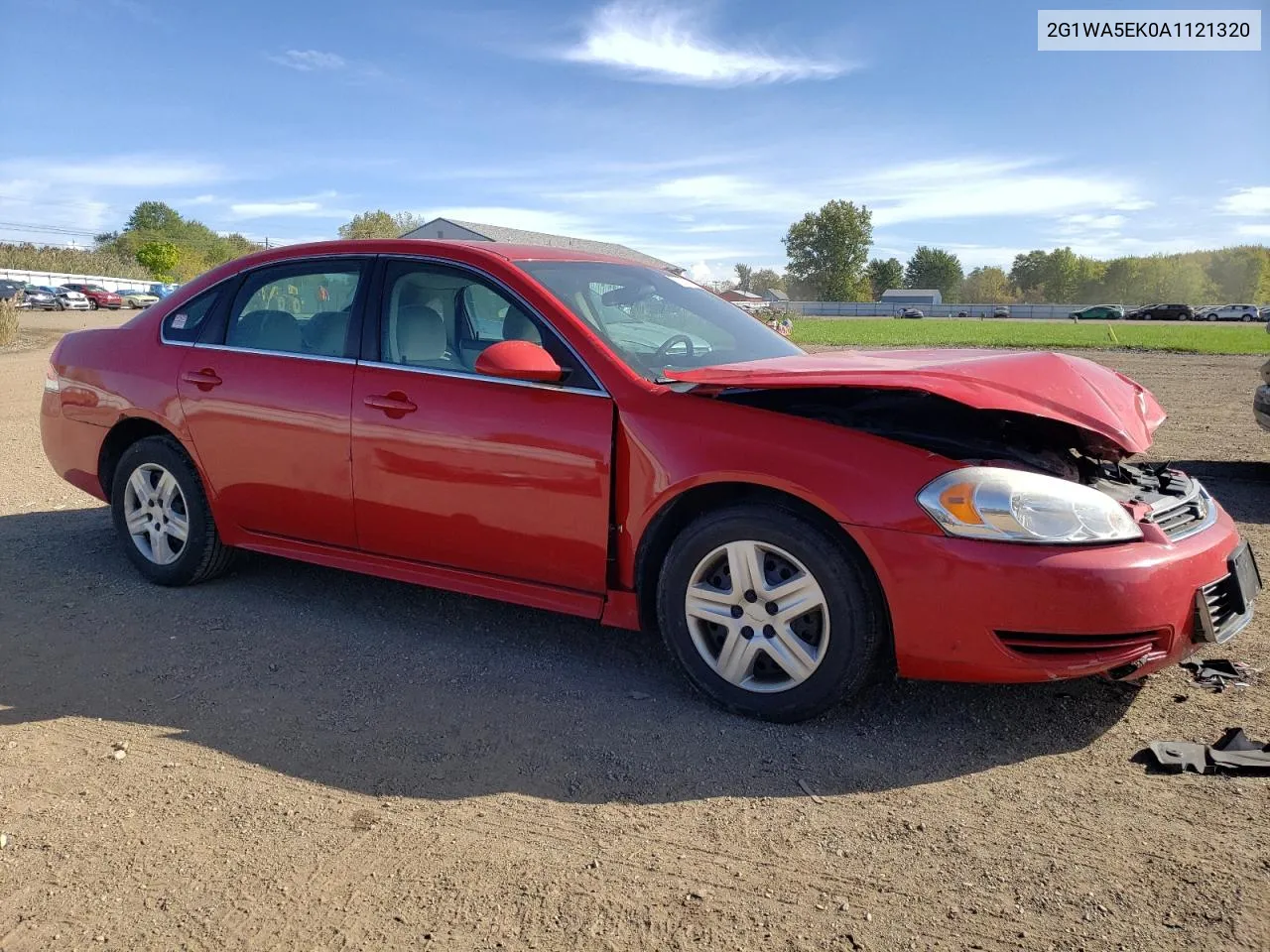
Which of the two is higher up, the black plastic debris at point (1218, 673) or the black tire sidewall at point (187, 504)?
the black tire sidewall at point (187, 504)

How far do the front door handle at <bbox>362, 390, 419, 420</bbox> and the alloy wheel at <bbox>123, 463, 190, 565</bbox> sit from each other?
1.37m

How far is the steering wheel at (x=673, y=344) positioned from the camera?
4.00 m

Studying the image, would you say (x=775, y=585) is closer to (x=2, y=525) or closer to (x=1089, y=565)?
(x=1089, y=565)

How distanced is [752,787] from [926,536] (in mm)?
941

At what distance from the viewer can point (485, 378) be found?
12.9ft

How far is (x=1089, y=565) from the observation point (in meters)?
3.01

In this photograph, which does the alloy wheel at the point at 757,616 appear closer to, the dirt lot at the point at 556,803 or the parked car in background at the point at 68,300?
the dirt lot at the point at 556,803

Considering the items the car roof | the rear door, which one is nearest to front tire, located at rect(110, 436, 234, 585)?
the rear door

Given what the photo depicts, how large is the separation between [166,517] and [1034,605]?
4.04 metres

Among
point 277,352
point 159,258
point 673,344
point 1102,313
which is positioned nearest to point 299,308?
point 277,352

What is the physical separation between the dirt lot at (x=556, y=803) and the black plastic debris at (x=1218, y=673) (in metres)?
0.08

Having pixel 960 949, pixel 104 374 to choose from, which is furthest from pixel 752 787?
pixel 104 374

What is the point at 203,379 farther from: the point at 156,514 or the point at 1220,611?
the point at 1220,611

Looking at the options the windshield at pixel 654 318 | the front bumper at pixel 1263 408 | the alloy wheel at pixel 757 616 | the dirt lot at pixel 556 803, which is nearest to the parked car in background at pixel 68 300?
the dirt lot at pixel 556 803
